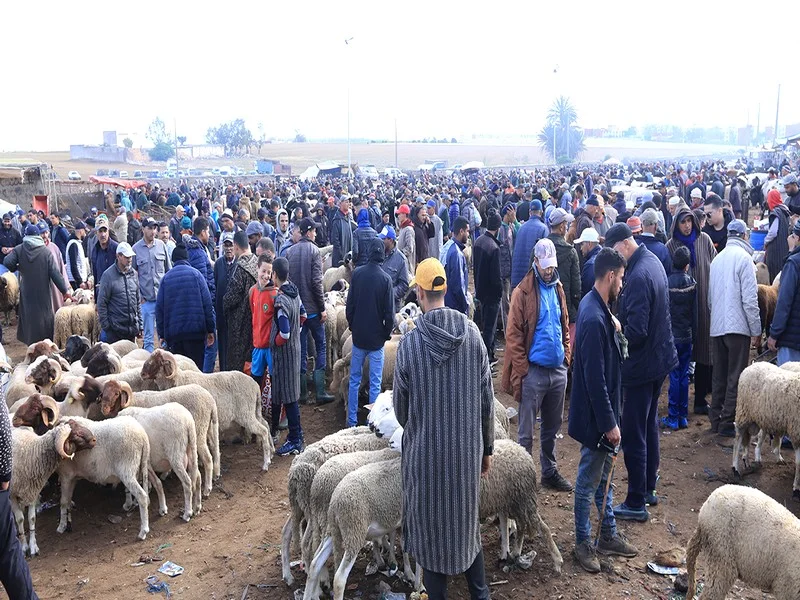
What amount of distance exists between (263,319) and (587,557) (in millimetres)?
3751

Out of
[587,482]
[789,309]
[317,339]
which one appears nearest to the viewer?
[587,482]

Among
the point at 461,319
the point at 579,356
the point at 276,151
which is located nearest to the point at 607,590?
the point at 579,356

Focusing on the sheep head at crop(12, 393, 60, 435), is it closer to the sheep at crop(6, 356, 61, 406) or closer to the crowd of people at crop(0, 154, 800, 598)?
the sheep at crop(6, 356, 61, 406)

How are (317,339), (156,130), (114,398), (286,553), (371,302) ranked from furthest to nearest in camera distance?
(156,130) → (317,339) → (371,302) → (114,398) → (286,553)

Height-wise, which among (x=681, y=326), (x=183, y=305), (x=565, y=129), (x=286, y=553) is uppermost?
(x=565, y=129)

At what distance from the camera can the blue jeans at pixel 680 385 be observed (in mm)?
7160

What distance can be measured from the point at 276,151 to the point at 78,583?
127 meters

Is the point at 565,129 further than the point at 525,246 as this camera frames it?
Yes

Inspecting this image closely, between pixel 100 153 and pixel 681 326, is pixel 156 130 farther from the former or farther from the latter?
pixel 681 326

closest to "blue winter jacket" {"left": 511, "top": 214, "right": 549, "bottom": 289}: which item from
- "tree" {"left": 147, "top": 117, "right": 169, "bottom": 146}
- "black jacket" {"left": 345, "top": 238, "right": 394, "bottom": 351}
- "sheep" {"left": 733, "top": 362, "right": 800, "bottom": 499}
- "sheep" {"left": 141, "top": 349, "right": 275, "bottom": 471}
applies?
"black jacket" {"left": 345, "top": 238, "right": 394, "bottom": 351}

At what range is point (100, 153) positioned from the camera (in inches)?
4481

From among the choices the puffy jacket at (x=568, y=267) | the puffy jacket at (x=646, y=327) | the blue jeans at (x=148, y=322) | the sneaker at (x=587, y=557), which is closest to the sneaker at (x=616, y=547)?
the sneaker at (x=587, y=557)

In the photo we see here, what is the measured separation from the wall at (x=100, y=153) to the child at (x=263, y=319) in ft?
373

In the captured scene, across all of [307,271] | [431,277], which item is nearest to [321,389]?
[307,271]
